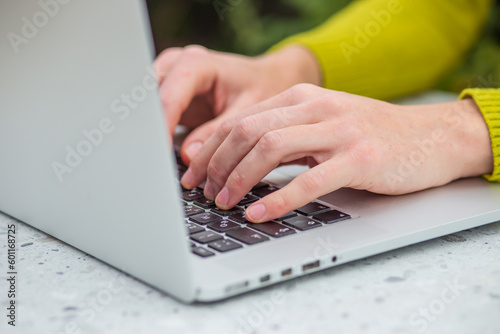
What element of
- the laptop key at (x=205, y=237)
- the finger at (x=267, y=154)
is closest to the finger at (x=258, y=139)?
the finger at (x=267, y=154)

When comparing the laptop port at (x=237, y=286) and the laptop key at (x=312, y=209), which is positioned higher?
the laptop port at (x=237, y=286)

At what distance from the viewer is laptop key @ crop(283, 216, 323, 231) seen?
0.59 meters

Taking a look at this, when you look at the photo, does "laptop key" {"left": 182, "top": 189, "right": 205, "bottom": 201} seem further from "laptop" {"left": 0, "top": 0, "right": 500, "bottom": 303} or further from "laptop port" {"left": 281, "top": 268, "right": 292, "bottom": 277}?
"laptop port" {"left": 281, "top": 268, "right": 292, "bottom": 277}

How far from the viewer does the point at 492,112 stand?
783mm

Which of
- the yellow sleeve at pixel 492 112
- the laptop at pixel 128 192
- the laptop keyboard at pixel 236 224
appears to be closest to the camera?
the laptop at pixel 128 192

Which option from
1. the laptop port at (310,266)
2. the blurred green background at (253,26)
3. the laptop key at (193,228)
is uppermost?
the laptop key at (193,228)

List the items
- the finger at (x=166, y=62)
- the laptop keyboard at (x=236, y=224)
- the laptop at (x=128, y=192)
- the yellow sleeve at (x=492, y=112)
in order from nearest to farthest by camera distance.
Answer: the laptop at (x=128, y=192)
the laptop keyboard at (x=236, y=224)
the yellow sleeve at (x=492, y=112)
the finger at (x=166, y=62)

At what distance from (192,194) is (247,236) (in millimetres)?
175

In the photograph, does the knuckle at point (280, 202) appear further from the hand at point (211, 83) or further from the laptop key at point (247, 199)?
the hand at point (211, 83)

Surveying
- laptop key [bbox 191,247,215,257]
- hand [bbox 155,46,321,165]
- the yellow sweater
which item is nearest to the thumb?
hand [bbox 155,46,321,165]

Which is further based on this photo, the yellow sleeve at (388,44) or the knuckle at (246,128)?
the yellow sleeve at (388,44)

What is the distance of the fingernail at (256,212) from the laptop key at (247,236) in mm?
19

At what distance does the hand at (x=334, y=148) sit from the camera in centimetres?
63

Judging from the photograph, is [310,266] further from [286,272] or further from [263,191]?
[263,191]
